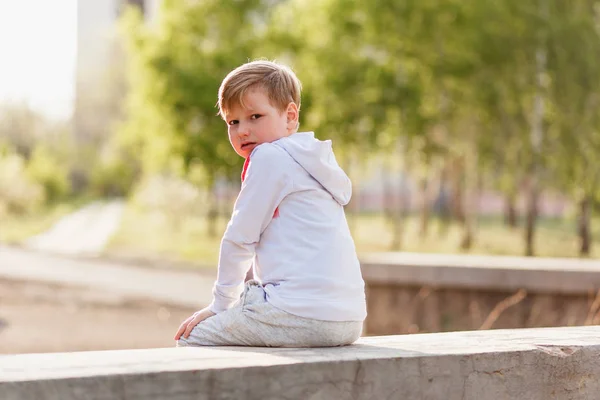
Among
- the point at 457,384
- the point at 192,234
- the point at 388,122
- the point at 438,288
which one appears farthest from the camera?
the point at 192,234

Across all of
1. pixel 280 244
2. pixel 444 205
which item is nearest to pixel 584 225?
pixel 280 244

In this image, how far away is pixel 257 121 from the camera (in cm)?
378

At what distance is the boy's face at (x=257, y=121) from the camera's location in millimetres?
3727

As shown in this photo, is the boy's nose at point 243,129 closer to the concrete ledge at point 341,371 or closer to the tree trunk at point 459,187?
the concrete ledge at point 341,371

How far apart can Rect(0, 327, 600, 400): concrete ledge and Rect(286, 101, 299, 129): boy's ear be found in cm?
88

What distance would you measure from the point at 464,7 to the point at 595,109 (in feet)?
15.2

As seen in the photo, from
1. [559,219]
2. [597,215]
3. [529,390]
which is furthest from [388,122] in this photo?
[559,219]

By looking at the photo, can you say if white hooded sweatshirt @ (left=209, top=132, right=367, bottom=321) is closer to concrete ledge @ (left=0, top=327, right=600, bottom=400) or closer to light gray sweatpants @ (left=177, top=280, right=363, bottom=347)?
light gray sweatpants @ (left=177, top=280, right=363, bottom=347)

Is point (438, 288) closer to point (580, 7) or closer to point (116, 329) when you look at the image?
point (116, 329)

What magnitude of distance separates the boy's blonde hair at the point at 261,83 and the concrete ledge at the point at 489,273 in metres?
5.43

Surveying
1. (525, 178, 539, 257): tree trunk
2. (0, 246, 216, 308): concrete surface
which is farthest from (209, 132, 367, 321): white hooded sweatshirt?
(525, 178, 539, 257): tree trunk

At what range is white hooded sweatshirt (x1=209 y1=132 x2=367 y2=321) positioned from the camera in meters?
3.58

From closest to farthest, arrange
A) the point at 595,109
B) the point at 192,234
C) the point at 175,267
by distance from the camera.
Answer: the point at 175,267
the point at 595,109
the point at 192,234

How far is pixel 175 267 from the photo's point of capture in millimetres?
21531
